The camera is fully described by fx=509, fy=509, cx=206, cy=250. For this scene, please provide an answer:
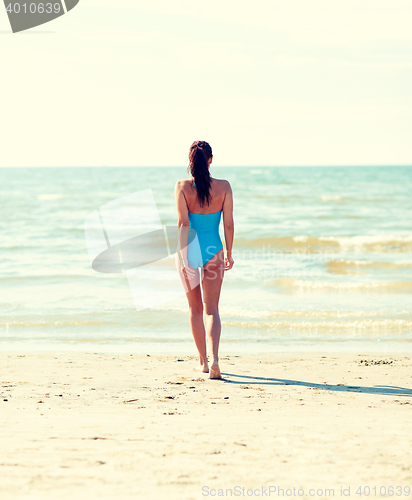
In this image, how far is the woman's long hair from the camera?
13.7ft

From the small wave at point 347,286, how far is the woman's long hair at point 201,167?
507cm

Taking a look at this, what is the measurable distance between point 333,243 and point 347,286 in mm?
5740

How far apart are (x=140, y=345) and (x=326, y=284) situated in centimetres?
429

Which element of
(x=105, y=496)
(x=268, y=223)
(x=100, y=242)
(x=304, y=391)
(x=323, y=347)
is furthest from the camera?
A: (x=268, y=223)

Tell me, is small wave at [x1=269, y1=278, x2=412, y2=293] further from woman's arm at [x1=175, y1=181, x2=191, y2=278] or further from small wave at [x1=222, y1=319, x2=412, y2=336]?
woman's arm at [x1=175, y1=181, x2=191, y2=278]

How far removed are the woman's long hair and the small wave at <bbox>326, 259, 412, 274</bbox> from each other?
7.10 m

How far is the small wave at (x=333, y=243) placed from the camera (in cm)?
1407

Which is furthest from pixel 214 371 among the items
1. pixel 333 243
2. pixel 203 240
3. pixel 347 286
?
pixel 333 243

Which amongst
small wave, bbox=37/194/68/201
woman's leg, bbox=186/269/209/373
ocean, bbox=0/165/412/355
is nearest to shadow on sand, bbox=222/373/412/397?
woman's leg, bbox=186/269/209/373

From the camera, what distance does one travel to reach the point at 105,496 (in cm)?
219

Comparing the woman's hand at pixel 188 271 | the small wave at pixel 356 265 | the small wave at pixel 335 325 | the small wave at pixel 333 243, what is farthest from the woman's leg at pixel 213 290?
the small wave at pixel 333 243

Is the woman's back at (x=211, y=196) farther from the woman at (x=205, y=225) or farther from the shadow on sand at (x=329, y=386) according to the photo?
the shadow on sand at (x=329, y=386)

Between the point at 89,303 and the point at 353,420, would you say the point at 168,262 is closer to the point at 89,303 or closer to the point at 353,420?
the point at 89,303

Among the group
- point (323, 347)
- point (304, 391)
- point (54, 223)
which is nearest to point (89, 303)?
point (323, 347)
